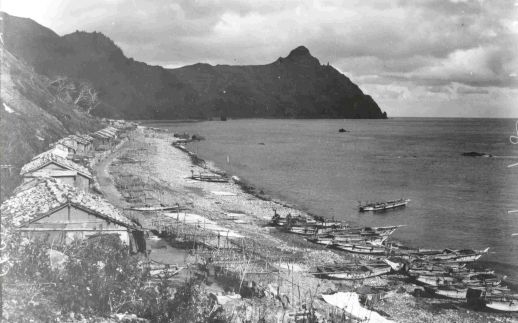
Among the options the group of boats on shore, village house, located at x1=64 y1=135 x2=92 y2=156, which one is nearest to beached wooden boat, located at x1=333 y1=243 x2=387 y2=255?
the group of boats on shore

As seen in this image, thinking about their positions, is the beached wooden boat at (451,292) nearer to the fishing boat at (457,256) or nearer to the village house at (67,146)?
the fishing boat at (457,256)

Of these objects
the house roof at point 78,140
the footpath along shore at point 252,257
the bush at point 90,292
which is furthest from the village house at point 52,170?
the house roof at point 78,140

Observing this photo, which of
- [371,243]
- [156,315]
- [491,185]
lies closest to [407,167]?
[491,185]

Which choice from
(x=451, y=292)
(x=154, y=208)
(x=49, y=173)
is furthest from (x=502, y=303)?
(x=49, y=173)

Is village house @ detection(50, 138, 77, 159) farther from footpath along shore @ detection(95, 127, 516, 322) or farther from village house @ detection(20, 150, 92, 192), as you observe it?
village house @ detection(20, 150, 92, 192)

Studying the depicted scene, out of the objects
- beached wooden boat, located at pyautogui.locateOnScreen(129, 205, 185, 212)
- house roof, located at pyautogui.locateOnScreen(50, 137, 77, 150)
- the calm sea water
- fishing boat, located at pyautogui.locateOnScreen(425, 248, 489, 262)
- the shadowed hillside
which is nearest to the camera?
fishing boat, located at pyautogui.locateOnScreen(425, 248, 489, 262)
